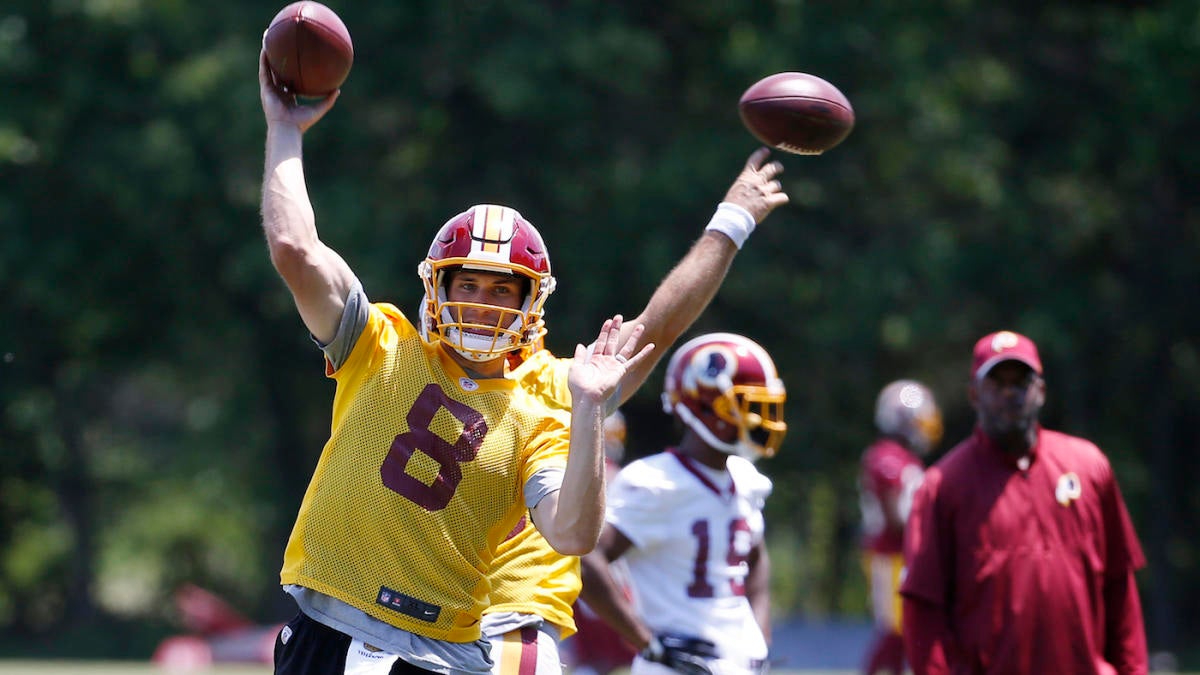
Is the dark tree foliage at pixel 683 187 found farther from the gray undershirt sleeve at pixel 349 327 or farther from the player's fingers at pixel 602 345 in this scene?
the player's fingers at pixel 602 345

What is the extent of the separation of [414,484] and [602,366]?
0.57 m

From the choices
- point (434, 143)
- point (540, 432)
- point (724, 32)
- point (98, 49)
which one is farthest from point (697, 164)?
point (540, 432)

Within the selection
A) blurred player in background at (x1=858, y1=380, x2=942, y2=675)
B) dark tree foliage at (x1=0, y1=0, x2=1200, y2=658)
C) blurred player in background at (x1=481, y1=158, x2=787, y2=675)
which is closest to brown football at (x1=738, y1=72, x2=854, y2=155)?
blurred player in background at (x1=481, y1=158, x2=787, y2=675)

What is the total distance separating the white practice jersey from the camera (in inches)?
241

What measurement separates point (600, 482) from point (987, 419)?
7.34 ft

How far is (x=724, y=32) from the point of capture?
Answer: 57.3 ft

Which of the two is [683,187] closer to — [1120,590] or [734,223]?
[1120,590]

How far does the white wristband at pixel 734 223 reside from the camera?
4.95 meters

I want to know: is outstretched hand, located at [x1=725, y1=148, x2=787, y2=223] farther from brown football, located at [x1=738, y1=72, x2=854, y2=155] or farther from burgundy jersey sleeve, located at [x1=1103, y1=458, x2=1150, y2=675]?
burgundy jersey sleeve, located at [x1=1103, y1=458, x2=1150, y2=675]

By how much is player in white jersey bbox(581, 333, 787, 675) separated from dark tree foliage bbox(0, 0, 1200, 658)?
10037 mm

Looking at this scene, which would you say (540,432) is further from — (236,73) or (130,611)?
(130,611)

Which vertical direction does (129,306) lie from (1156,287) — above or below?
below

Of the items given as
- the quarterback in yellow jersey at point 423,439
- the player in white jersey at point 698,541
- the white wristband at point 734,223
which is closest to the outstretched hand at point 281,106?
the quarterback in yellow jersey at point 423,439

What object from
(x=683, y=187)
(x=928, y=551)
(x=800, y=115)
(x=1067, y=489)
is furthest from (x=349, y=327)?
(x=683, y=187)
